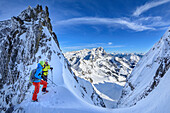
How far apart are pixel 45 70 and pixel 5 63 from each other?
23964 mm

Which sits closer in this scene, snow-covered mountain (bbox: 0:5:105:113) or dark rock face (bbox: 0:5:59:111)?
snow-covered mountain (bbox: 0:5:105:113)

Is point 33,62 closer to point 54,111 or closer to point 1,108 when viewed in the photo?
point 1,108

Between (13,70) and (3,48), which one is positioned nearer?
(13,70)

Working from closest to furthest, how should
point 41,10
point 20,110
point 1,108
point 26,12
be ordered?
point 20,110
point 1,108
point 26,12
point 41,10

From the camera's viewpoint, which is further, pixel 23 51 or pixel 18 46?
pixel 18 46

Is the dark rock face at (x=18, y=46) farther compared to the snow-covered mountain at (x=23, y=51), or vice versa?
the dark rock face at (x=18, y=46)

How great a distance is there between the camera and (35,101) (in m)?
7.02

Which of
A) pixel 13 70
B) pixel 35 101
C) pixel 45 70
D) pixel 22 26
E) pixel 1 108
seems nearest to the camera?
pixel 35 101

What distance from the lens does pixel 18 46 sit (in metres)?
24.4

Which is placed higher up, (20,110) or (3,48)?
(3,48)

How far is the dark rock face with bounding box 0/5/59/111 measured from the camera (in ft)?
68.3

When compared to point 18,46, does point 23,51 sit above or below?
below

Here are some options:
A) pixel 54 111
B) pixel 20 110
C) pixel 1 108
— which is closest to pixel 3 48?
pixel 1 108

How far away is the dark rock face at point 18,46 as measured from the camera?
20822 mm
